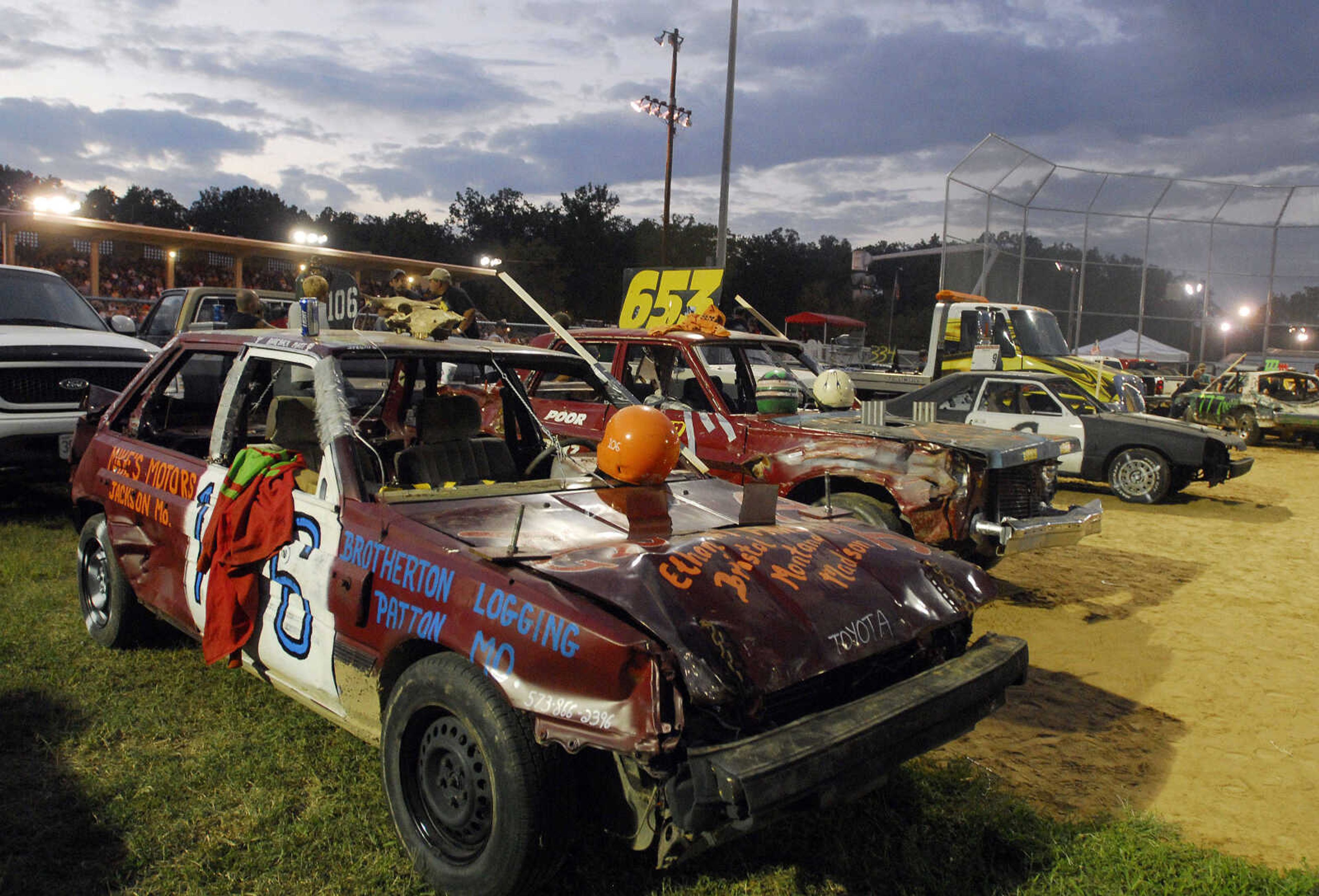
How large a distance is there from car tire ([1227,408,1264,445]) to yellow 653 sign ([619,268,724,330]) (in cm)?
1241

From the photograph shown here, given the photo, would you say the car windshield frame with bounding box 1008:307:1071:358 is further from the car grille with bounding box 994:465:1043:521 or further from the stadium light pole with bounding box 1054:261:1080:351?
the stadium light pole with bounding box 1054:261:1080:351

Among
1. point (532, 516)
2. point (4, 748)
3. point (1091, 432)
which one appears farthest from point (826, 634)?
point (1091, 432)

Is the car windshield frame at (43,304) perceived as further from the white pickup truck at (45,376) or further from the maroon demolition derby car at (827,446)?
the maroon demolition derby car at (827,446)

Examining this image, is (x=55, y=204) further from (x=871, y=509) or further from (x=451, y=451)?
(x=871, y=509)

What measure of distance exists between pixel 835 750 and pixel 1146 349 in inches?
967

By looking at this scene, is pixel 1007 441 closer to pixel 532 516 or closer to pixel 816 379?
pixel 816 379

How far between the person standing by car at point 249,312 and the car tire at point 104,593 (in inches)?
136

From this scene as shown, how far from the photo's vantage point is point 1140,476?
1038cm

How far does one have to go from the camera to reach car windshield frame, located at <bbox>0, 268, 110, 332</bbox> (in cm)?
781

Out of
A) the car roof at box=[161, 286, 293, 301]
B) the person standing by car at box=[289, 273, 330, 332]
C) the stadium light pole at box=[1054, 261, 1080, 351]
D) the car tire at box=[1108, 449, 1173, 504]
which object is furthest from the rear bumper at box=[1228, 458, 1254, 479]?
the stadium light pole at box=[1054, 261, 1080, 351]

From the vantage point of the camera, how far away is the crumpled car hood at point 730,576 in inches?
95.0

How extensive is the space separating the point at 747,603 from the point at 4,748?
2943 millimetres

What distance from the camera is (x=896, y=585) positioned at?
2994 millimetres

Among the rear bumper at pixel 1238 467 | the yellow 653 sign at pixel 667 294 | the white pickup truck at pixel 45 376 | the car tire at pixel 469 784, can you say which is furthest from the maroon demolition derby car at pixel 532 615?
the rear bumper at pixel 1238 467
